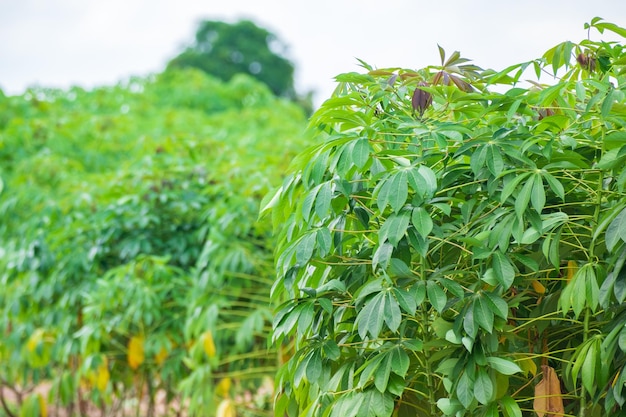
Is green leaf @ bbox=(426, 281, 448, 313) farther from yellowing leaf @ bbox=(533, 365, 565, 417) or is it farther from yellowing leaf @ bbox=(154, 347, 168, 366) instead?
yellowing leaf @ bbox=(154, 347, 168, 366)

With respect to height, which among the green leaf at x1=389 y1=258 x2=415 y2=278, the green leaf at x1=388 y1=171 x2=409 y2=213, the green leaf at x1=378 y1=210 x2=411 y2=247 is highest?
the green leaf at x1=388 y1=171 x2=409 y2=213

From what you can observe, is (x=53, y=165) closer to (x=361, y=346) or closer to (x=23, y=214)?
(x=23, y=214)

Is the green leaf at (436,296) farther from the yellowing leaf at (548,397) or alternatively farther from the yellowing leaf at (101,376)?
the yellowing leaf at (101,376)

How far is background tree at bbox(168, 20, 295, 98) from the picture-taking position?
22.5m

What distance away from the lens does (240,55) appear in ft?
76.2

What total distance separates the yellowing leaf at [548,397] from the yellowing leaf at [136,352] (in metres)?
2.49

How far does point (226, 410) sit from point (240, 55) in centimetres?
2072

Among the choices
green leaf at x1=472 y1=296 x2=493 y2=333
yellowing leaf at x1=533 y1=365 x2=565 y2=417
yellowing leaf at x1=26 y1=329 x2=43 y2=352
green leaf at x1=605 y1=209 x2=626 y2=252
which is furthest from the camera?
yellowing leaf at x1=26 y1=329 x2=43 y2=352

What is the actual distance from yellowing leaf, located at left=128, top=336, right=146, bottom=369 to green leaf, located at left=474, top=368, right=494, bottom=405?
2.51m

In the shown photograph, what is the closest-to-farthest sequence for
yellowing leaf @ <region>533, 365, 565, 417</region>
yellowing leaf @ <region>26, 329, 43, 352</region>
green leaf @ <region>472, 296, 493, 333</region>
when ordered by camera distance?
green leaf @ <region>472, 296, 493, 333</region>, yellowing leaf @ <region>533, 365, 565, 417</region>, yellowing leaf @ <region>26, 329, 43, 352</region>

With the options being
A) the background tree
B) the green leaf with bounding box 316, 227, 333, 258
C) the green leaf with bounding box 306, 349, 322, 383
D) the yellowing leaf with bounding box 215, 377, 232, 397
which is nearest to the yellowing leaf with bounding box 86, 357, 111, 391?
the yellowing leaf with bounding box 215, 377, 232, 397

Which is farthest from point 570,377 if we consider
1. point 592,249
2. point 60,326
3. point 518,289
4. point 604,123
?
point 60,326

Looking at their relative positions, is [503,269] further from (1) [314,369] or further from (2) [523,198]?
(1) [314,369]

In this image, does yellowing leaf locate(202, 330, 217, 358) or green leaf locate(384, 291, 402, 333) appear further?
yellowing leaf locate(202, 330, 217, 358)
